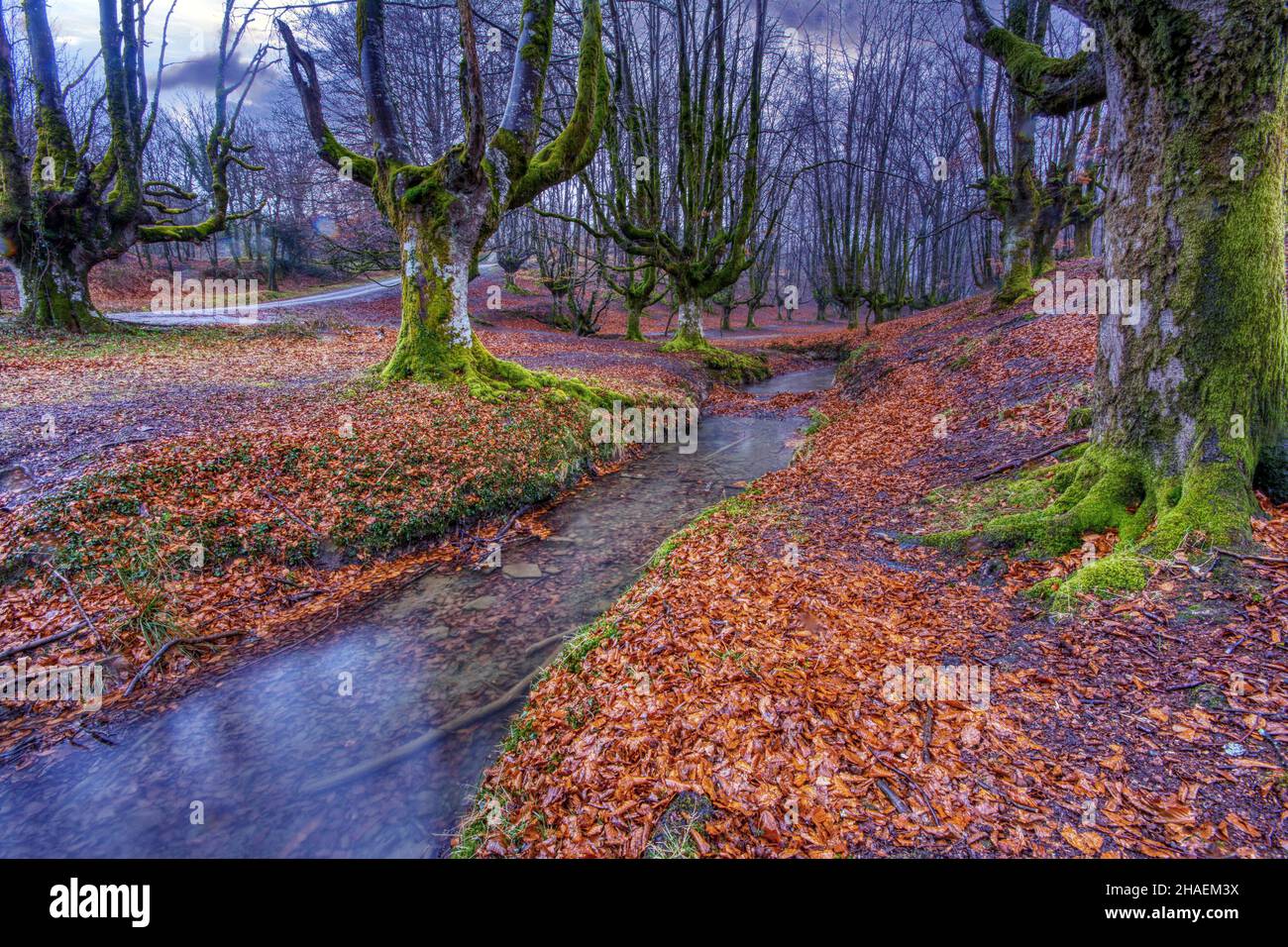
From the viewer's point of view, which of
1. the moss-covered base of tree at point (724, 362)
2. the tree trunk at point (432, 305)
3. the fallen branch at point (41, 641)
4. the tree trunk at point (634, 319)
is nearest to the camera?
the fallen branch at point (41, 641)

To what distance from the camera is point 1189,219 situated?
3861mm

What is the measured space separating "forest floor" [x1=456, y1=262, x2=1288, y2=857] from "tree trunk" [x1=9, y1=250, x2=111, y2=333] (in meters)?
19.0

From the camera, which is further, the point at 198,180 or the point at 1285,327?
the point at 198,180

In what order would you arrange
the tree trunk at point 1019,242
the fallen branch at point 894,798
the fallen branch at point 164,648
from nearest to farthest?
the fallen branch at point 894,798
the fallen branch at point 164,648
the tree trunk at point 1019,242

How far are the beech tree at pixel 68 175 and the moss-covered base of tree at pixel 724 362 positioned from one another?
44.4 ft

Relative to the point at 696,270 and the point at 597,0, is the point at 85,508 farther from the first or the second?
the point at 696,270

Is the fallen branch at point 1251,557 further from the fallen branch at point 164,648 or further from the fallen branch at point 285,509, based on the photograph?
the fallen branch at point 285,509

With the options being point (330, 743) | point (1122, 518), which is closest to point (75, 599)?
point (330, 743)

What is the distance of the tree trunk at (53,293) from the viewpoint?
15.1m

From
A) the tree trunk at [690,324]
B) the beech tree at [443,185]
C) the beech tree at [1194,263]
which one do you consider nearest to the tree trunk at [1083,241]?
the tree trunk at [690,324]

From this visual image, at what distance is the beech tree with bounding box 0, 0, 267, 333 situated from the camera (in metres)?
14.2

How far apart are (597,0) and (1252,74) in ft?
36.3

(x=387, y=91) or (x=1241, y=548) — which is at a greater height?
(x=387, y=91)
